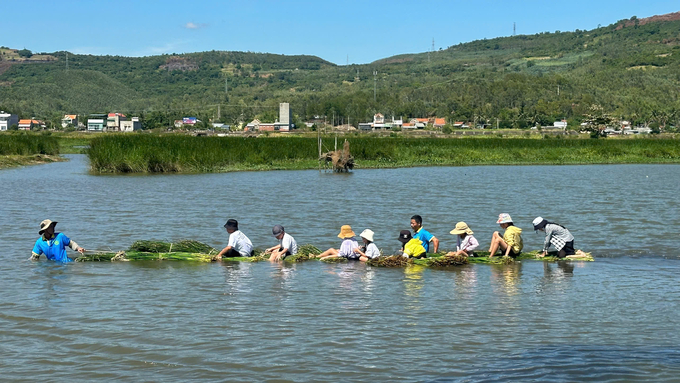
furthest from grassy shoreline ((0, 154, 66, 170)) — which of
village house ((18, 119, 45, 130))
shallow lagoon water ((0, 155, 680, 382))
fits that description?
village house ((18, 119, 45, 130))

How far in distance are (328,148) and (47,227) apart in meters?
51.1

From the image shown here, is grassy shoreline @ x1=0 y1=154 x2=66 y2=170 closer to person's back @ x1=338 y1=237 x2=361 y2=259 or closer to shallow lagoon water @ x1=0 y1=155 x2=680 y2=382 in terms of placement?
shallow lagoon water @ x1=0 y1=155 x2=680 y2=382

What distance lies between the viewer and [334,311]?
43.0 feet

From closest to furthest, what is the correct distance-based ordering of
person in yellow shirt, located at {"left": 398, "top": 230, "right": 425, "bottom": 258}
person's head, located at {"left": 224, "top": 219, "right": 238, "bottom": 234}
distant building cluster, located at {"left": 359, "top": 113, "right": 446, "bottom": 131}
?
person in yellow shirt, located at {"left": 398, "top": 230, "right": 425, "bottom": 258}
person's head, located at {"left": 224, "top": 219, "right": 238, "bottom": 234}
distant building cluster, located at {"left": 359, "top": 113, "right": 446, "bottom": 131}

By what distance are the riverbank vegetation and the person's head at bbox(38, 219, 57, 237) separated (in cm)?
3932

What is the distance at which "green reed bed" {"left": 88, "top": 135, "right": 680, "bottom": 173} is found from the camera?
4919cm

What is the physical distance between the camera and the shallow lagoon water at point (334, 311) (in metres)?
10.2

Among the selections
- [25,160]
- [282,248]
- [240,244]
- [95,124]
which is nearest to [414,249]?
[282,248]

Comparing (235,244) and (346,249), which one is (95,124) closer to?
(235,244)

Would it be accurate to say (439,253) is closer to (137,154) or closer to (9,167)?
(137,154)

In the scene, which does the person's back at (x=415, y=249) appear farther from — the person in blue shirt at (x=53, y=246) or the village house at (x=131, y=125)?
the village house at (x=131, y=125)

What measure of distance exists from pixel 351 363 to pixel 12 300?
23.0 feet

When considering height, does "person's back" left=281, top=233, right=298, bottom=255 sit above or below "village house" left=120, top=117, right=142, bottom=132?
below

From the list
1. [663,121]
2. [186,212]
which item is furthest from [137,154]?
[663,121]
